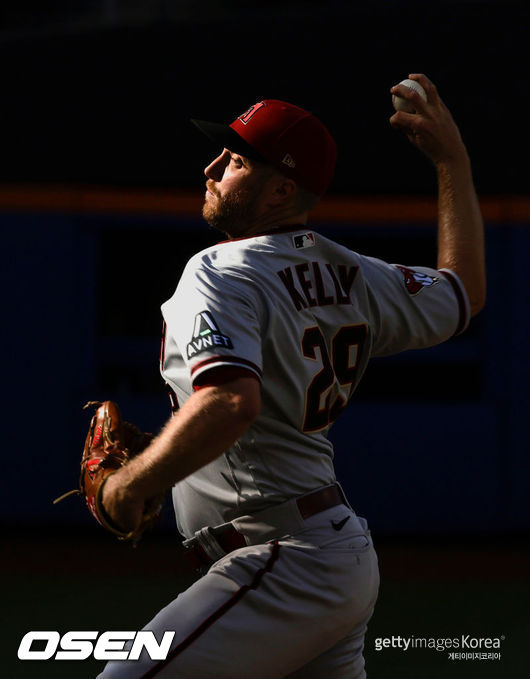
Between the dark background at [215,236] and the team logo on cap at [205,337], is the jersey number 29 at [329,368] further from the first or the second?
the dark background at [215,236]

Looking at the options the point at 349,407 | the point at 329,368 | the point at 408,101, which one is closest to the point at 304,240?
the point at 329,368

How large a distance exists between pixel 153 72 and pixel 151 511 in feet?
22.3

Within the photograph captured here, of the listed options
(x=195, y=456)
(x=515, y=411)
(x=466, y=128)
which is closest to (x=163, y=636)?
(x=195, y=456)

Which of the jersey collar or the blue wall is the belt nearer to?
the jersey collar

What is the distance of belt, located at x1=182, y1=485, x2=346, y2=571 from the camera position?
8.00ft

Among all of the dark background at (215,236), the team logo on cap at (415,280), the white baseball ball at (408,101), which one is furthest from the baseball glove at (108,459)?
the dark background at (215,236)

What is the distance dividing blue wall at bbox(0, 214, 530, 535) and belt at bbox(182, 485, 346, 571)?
219 inches

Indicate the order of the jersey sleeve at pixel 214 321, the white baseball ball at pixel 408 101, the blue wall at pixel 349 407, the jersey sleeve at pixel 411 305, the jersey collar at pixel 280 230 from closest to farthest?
the jersey sleeve at pixel 214 321 → the jersey collar at pixel 280 230 → the jersey sleeve at pixel 411 305 → the white baseball ball at pixel 408 101 → the blue wall at pixel 349 407

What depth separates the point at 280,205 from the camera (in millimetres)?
2633

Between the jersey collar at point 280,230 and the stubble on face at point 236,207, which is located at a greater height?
the stubble on face at point 236,207

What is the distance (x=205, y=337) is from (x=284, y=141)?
2.26 ft

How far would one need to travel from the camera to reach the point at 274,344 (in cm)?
235

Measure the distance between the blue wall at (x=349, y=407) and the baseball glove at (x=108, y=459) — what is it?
544 cm

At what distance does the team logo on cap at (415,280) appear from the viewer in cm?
274
